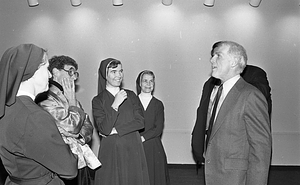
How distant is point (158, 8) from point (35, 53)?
5259mm

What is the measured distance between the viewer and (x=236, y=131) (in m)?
2.74

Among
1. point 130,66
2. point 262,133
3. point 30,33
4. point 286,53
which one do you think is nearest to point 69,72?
point 262,133

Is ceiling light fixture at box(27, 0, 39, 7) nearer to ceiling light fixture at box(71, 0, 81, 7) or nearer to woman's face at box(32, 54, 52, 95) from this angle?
ceiling light fixture at box(71, 0, 81, 7)

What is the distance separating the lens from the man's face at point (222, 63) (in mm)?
2889

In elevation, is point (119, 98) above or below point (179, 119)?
above

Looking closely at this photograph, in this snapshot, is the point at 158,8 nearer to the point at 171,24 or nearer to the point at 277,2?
the point at 171,24

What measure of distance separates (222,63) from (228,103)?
1.07ft

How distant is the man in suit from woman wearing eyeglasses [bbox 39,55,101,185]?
1.01 m

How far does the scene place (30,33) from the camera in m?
7.29

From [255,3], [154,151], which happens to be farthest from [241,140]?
[255,3]

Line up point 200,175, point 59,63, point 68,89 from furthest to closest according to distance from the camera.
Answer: point 200,175, point 59,63, point 68,89

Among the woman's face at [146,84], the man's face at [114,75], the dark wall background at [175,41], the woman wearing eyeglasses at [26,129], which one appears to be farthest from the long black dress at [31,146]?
the dark wall background at [175,41]

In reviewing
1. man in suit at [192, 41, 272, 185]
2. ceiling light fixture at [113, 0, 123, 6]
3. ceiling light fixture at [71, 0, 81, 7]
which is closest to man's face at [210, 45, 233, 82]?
man in suit at [192, 41, 272, 185]

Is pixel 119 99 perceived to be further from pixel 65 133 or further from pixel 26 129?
pixel 26 129
